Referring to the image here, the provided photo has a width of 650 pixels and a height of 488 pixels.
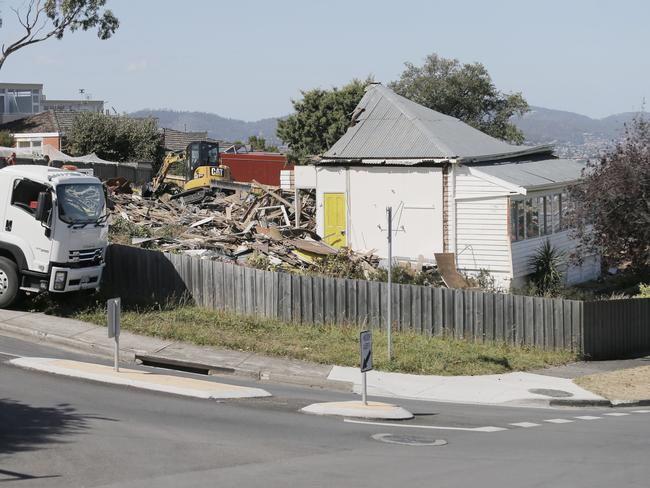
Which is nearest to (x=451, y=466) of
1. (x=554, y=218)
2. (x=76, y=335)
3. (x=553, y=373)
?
(x=553, y=373)

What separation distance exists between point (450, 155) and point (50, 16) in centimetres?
3315

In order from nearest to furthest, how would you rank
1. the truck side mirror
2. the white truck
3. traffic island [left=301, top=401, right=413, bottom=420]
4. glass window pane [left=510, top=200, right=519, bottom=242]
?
1. traffic island [left=301, top=401, right=413, bottom=420]
2. the truck side mirror
3. the white truck
4. glass window pane [left=510, top=200, right=519, bottom=242]

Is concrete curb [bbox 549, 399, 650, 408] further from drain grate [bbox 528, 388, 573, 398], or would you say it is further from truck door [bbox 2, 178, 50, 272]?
truck door [bbox 2, 178, 50, 272]

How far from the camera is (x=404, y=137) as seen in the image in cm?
3319

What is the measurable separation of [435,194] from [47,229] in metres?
14.1

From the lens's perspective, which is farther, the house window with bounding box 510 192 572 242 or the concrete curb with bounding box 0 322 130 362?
the house window with bounding box 510 192 572 242

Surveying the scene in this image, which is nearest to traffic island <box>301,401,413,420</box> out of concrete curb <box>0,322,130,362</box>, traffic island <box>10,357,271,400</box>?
traffic island <box>10,357,271,400</box>

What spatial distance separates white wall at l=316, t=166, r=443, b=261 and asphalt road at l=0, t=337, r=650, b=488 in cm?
1436

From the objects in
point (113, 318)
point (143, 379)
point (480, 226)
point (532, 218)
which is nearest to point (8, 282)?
point (113, 318)

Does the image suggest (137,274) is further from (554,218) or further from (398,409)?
(554,218)

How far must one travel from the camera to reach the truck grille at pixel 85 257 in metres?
21.7

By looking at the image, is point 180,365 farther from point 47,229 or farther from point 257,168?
point 257,168

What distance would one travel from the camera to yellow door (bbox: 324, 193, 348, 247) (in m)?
33.6

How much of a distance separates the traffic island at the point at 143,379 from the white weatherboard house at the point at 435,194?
14239 millimetres
